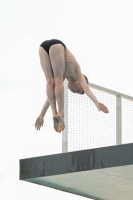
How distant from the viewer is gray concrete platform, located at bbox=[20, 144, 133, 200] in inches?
432

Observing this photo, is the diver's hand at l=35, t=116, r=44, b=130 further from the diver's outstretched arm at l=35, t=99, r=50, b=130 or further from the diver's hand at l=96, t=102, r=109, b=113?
the diver's hand at l=96, t=102, r=109, b=113

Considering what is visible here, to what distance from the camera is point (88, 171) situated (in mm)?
11359

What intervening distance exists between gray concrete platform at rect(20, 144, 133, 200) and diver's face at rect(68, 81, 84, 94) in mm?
1292

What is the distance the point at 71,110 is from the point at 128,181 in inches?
64.4

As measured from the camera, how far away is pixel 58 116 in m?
11.9

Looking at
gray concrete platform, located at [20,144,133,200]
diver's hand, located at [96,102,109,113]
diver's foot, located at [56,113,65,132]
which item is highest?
diver's hand, located at [96,102,109,113]

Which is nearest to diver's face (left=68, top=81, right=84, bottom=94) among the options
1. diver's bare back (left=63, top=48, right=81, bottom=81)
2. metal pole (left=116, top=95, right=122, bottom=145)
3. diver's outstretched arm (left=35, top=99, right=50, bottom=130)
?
diver's bare back (left=63, top=48, right=81, bottom=81)

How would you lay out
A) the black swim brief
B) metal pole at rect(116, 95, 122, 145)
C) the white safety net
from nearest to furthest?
1. the black swim brief
2. the white safety net
3. metal pole at rect(116, 95, 122, 145)

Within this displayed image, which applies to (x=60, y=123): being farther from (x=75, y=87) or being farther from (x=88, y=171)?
(x=88, y=171)

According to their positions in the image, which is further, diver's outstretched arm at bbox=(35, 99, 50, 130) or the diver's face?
diver's outstretched arm at bbox=(35, 99, 50, 130)

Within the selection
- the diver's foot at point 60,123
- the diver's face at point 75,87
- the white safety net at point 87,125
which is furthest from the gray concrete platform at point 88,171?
the diver's face at point 75,87

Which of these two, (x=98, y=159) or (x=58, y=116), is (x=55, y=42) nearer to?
(x=58, y=116)

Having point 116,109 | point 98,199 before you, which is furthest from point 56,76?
point 98,199

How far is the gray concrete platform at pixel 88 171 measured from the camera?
1097 centimetres
